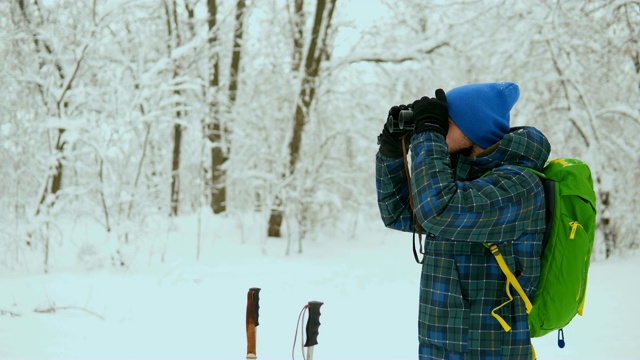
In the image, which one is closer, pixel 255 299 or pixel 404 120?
pixel 404 120

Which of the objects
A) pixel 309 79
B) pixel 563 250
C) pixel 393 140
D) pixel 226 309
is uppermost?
pixel 309 79

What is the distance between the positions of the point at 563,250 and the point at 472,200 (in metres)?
0.33

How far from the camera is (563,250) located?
5.50 feet

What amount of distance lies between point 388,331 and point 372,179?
27.8ft

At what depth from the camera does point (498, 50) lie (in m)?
10.0

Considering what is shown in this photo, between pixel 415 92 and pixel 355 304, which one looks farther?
pixel 415 92

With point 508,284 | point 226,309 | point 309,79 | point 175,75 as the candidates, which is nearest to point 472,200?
point 508,284

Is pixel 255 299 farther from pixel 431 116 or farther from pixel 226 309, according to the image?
pixel 226 309

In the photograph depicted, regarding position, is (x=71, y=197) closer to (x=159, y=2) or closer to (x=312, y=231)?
(x=159, y=2)

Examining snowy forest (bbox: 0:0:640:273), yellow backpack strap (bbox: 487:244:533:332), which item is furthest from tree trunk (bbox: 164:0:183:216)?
yellow backpack strap (bbox: 487:244:533:332)

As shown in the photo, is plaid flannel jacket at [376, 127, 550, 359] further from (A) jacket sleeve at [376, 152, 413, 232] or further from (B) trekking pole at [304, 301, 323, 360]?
(B) trekking pole at [304, 301, 323, 360]

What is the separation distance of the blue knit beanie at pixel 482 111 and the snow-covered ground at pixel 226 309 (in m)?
3.16

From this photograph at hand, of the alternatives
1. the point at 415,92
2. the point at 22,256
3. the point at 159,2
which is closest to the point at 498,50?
the point at 415,92

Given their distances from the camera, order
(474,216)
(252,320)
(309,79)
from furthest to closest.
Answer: (309,79)
(252,320)
(474,216)
